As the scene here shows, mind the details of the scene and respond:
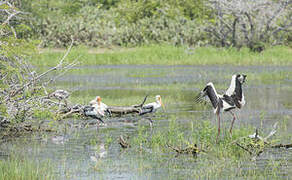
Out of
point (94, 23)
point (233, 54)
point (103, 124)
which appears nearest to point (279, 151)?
point (103, 124)

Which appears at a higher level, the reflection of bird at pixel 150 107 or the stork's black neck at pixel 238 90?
the stork's black neck at pixel 238 90

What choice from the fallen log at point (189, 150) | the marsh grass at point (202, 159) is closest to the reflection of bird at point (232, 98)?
the marsh grass at point (202, 159)

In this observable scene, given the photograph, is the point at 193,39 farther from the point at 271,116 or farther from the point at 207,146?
the point at 207,146

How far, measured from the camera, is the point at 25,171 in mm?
9852

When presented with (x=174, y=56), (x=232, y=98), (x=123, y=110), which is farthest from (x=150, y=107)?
(x=174, y=56)

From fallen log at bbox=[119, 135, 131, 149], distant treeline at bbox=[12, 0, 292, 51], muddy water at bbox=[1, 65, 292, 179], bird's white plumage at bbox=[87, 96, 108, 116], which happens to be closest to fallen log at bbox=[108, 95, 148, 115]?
muddy water at bbox=[1, 65, 292, 179]

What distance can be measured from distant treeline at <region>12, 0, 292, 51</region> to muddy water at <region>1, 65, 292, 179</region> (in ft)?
16.0

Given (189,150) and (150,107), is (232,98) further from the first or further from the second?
(150,107)

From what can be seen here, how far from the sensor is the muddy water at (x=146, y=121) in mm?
10719

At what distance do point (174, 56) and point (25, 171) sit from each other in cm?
2458

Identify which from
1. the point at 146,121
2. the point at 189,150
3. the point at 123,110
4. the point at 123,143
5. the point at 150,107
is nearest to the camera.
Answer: the point at 189,150

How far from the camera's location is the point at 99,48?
37531 millimetres

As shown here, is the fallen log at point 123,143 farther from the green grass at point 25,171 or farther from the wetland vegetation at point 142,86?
the green grass at point 25,171

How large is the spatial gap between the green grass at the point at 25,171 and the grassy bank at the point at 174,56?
2174 centimetres
